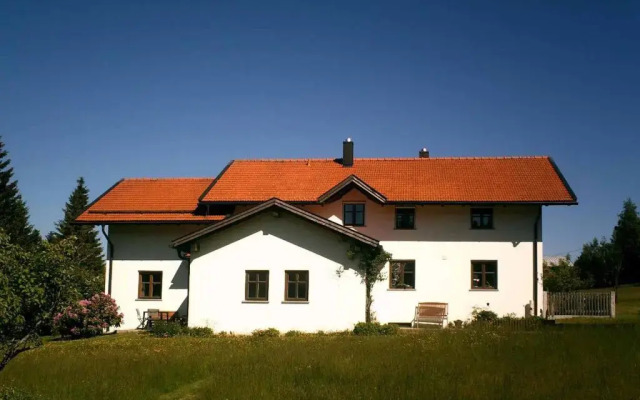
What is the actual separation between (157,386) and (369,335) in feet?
33.9

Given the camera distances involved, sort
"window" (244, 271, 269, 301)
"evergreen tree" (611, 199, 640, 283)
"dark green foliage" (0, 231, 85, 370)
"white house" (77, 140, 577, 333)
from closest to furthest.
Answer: "dark green foliage" (0, 231, 85, 370) → "white house" (77, 140, 577, 333) → "window" (244, 271, 269, 301) → "evergreen tree" (611, 199, 640, 283)

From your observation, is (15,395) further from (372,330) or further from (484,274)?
(484,274)

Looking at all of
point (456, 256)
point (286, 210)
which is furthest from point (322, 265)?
point (456, 256)

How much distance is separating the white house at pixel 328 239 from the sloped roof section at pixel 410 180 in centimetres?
9

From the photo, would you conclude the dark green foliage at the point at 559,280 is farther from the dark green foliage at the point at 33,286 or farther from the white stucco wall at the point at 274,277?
the dark green foliage at the point at 33,286

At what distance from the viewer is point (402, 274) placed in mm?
27641

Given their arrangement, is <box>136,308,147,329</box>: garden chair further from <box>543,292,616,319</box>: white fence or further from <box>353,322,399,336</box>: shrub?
<box>543,292,616,319</box>: white fence

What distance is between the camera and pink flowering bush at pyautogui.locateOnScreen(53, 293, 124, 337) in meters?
26.0

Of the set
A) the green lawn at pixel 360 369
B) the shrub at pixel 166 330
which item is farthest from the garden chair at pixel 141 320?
the green lawn at pixel 360 369

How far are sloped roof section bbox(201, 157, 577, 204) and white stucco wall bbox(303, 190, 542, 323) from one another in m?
0.78

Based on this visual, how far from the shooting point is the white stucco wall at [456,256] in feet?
88.7

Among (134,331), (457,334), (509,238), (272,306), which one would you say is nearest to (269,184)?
(272,306)

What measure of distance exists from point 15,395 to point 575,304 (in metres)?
22.7

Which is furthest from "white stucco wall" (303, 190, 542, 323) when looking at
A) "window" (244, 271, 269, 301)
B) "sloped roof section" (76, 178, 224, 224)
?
"sloped roof section" (76, 178, 224, 224)
